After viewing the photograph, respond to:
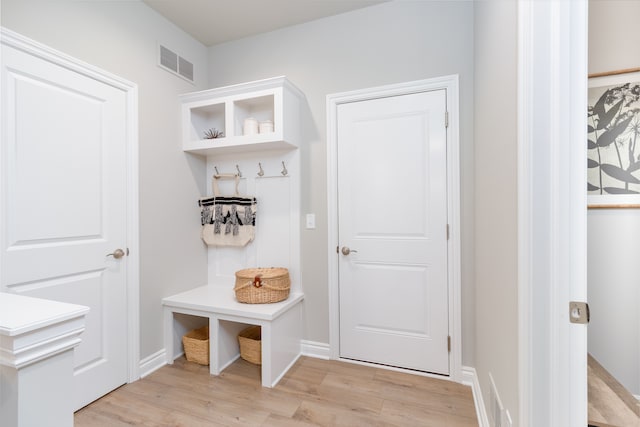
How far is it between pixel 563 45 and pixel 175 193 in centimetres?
247

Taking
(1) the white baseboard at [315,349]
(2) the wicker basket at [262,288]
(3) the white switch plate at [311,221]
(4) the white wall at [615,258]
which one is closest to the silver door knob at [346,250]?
(3) the white switch plate at [311,221]

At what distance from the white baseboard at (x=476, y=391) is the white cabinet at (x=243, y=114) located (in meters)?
2.05

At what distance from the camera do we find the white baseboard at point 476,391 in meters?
1.61

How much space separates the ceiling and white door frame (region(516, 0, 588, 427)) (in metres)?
1.72

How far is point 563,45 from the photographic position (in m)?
0.87

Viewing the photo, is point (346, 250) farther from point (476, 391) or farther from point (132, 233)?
point (132, 233)

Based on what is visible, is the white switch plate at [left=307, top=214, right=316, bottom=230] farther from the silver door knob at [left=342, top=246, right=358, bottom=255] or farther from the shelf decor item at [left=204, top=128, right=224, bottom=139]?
the shelf decor item at [left=204, top=128, right=224, bottom=139]

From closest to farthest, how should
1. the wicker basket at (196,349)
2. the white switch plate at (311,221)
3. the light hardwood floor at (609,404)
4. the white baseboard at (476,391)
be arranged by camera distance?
1. the light hardwood floor at (609,404)
2. the white baseboard at (476,391)
3. the wicker basket at (196,349)
4. the white switch plate at (311,221)

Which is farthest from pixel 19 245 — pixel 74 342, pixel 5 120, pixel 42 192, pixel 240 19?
pixel 240 19

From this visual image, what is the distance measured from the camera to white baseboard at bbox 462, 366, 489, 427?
5.29ft

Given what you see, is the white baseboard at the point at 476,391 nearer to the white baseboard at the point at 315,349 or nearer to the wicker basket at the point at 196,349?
the white baseboard at the point at 315,349

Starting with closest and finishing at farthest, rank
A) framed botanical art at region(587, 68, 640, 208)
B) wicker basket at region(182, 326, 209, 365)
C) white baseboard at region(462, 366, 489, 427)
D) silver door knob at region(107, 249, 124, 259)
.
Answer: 1. framed botanical art at region(587, 68, 640, 208)
2. white baseboard at region(462, 366, 489, 427)
3. silver door knob at region(107, 249, 124, 259)
4. wicker basket at region(182, 326, 209, 365)

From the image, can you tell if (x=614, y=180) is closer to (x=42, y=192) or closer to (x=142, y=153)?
(x=142, y=153)

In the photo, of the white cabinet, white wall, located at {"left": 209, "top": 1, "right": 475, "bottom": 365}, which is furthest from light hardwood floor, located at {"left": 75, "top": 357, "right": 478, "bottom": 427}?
the white cabinet
